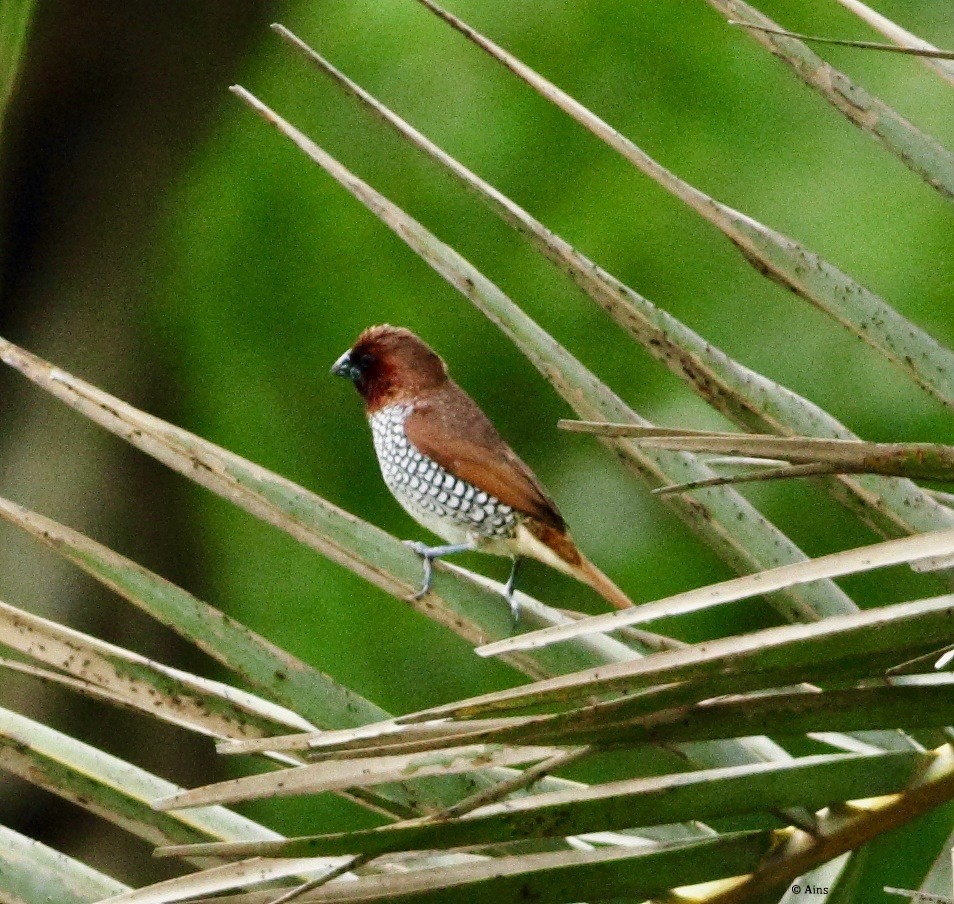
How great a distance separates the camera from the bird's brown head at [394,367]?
260cm

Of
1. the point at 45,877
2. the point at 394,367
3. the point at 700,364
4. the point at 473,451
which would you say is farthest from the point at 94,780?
the point at 394,367

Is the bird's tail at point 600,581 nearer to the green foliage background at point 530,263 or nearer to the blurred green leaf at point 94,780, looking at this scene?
the green foliage background at point 530,263

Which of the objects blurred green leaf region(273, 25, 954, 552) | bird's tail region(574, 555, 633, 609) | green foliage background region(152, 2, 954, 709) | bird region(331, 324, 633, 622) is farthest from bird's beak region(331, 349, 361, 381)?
blurred green leaf region(273, 25, 954, 552)

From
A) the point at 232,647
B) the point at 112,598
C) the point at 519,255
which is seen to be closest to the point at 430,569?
the point at 232,647

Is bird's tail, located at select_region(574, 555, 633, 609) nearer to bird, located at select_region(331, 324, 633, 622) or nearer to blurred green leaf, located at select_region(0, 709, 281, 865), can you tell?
bird, located at select_region(331, 324, 633, 622)

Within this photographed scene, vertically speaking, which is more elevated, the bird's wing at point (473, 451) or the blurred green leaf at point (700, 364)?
the blurred green leaf at point (700, 364)

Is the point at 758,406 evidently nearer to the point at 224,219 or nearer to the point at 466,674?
the point at 466,674

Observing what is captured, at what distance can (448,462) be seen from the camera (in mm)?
2459

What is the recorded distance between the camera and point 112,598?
13.9ft

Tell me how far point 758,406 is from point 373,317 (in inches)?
86.3

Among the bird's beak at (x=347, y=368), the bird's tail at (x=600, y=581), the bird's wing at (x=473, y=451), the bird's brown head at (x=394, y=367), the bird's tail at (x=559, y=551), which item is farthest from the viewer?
the bird's beak at (x=347, y=368)

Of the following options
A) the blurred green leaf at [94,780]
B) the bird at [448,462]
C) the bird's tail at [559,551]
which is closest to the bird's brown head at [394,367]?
the bird at [448,462]

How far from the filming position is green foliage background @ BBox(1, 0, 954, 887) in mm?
2891

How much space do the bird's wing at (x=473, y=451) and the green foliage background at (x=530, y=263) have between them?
47cm
